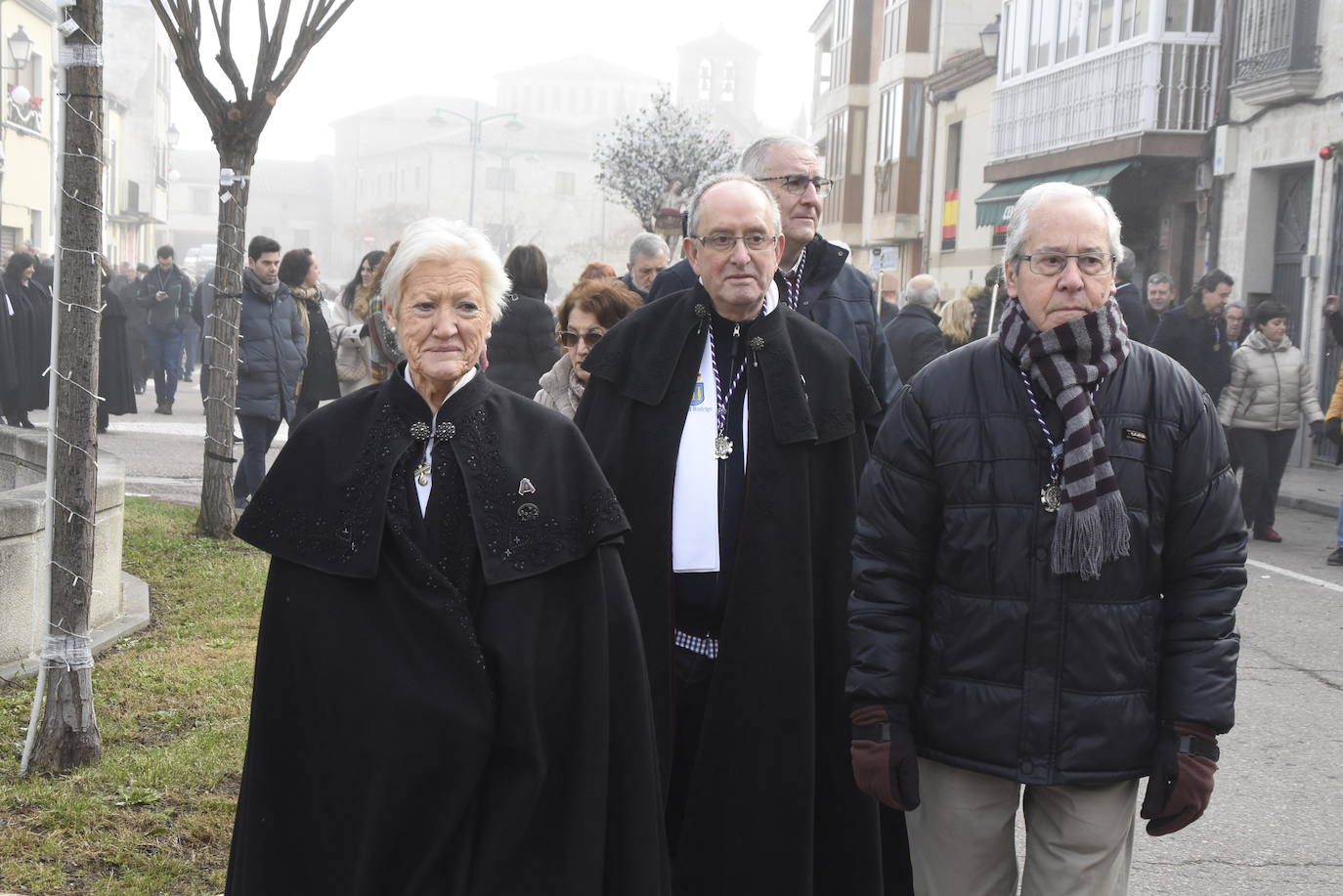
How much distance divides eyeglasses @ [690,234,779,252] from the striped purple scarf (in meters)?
1.01

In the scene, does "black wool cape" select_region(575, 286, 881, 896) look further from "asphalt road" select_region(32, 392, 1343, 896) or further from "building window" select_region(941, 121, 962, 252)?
"building window" select_region(941, 121, 962, 252)

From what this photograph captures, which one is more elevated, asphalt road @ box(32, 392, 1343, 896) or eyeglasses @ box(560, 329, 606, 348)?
eyeglasses @ box(560, 329, 606, 348)

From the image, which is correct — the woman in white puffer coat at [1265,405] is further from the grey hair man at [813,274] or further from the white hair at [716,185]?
the white hair at [716,185]

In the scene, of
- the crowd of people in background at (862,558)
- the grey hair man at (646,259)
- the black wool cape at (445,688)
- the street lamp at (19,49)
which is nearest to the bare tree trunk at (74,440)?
the crowd of people in background at (862,558)

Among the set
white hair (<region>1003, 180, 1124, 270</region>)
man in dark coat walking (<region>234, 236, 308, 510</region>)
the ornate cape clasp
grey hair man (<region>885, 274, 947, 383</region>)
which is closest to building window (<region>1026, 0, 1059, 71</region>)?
grey hair man (<region>885, 274, 947, 383</region>)

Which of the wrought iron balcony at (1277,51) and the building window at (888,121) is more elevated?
the building window at (888,121)

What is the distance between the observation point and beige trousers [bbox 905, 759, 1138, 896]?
11.2 ft

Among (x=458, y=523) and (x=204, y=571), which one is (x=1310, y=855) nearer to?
(x=458, y=523)

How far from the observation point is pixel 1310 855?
534cm

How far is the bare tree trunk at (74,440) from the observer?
548cm

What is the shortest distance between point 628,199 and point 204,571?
1042 inches

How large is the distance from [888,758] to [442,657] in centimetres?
97

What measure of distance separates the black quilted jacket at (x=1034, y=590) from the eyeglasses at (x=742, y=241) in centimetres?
92

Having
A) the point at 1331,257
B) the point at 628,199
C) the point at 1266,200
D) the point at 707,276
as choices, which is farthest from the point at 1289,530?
the point at 628,199
